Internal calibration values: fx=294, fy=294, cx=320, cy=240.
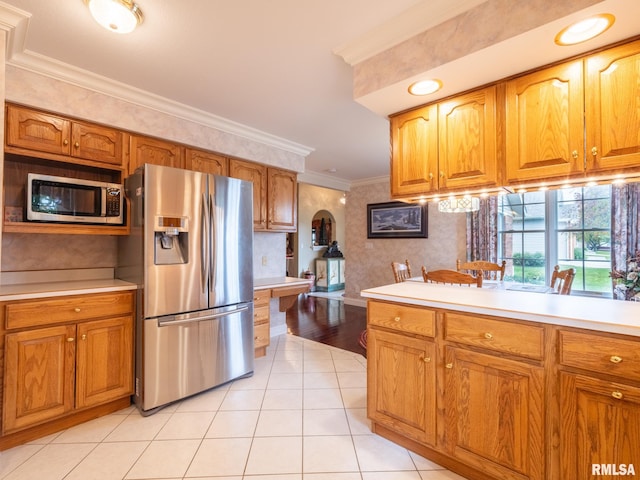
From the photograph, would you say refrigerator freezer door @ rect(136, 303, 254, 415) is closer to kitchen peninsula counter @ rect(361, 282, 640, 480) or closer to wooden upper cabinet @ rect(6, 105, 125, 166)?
kitchen peninsula counter @ rect(361, 282, 640, 480)

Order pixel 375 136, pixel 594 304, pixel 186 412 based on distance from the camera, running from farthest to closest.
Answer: pixel 375 136, pixel 186 412, pixel 594 304

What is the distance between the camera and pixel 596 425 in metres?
1.18

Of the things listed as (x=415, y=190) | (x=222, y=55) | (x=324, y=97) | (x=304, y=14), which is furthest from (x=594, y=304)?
(x=222, y=55)

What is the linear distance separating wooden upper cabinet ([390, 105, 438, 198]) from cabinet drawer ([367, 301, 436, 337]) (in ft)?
2.71

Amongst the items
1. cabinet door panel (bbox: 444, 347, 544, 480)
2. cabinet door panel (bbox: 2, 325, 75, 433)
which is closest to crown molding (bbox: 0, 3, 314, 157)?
cabinet door panel (bbox: 2, 325, 75, 433)

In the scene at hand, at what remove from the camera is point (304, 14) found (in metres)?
1.63

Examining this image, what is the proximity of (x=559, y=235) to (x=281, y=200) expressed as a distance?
11.9ft

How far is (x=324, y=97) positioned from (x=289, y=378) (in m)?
2.53

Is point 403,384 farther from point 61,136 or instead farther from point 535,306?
point 61,136

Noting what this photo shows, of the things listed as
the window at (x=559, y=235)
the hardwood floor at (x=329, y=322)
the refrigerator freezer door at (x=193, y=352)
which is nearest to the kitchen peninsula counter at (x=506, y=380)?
the refrigerator freezer door at (x=193, y=352)

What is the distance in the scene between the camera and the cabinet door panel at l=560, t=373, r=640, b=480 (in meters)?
1.12

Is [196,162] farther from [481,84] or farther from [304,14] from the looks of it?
[481,84]

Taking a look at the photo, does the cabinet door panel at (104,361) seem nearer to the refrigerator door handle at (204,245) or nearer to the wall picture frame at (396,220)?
the refrigerator door handle at (204,245)

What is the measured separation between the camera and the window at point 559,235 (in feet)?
11.5
